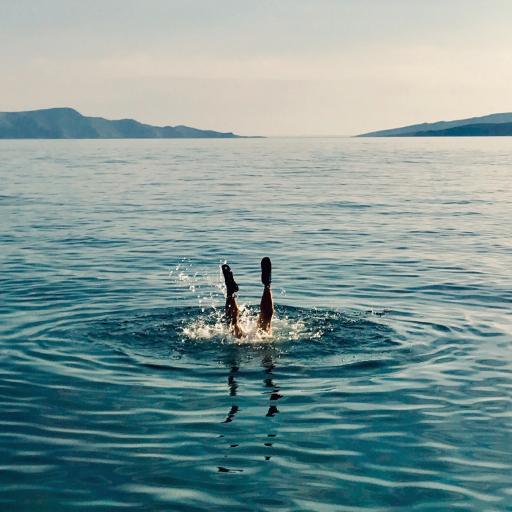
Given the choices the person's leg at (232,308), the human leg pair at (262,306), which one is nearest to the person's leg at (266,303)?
the human leg pair at (262,306)

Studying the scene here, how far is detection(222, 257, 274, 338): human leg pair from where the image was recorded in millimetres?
14102

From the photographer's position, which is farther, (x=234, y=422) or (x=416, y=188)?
(x=416, y=188)

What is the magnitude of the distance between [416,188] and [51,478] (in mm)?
47434

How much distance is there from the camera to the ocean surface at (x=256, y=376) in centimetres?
848

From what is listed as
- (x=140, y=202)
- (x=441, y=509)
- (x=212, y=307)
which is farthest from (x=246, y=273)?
(x=140, y=202)

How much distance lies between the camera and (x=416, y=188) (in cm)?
5284

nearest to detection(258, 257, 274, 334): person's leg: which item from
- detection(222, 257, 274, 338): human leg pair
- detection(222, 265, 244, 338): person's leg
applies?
detection(222, 257, 274, 338): human leg pair

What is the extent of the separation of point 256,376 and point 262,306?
225 centimetres

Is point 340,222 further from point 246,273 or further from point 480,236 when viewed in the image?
point 246,273

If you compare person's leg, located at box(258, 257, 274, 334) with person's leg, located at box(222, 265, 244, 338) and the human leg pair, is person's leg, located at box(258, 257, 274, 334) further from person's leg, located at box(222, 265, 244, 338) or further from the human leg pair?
person's leg, located at box(222, 265, 244, 338)

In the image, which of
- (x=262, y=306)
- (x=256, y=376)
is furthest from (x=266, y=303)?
(x=256, y=376)

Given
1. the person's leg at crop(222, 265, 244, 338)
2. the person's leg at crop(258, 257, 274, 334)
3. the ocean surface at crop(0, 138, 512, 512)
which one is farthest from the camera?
the person's leg at crop(222, 265, 244, 338)

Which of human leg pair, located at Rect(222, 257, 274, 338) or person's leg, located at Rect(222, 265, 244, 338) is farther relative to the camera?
person's leg, located at Rect(222, 265, 244, 338)

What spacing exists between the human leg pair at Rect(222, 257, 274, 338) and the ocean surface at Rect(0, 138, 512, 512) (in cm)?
25
